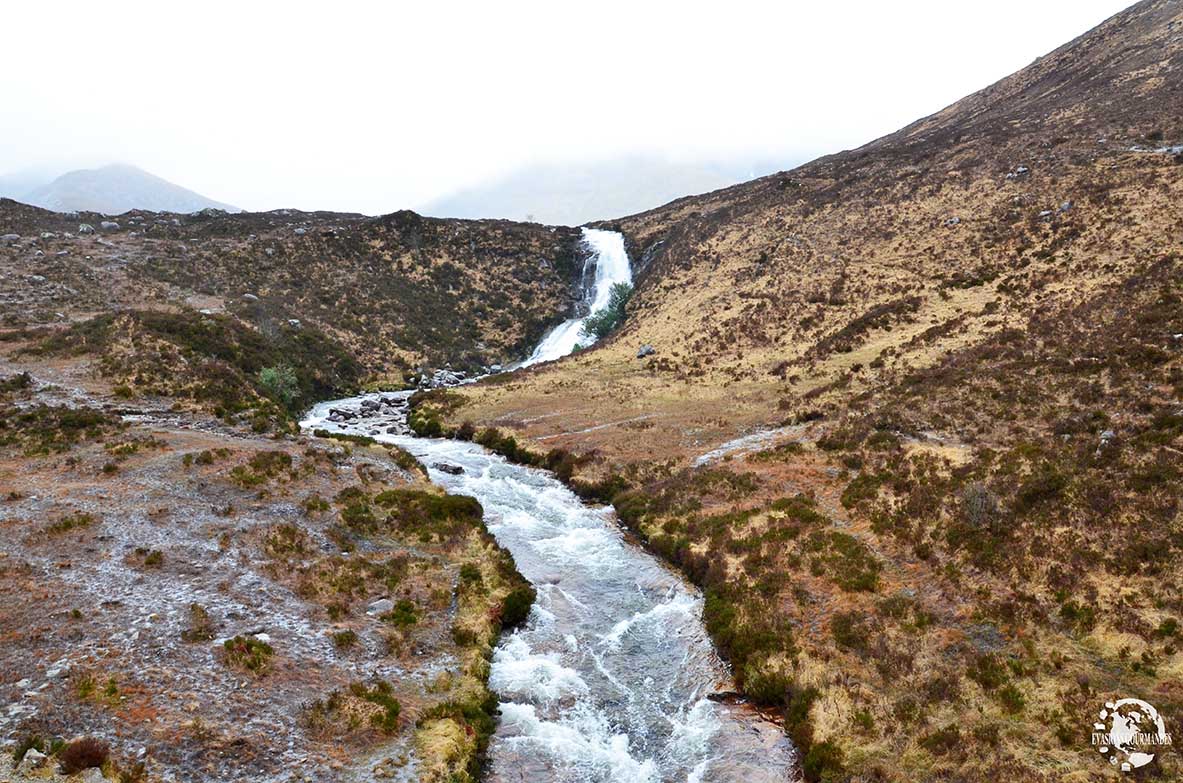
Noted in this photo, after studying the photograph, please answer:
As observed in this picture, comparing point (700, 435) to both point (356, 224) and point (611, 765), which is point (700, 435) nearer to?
point (611, 765)

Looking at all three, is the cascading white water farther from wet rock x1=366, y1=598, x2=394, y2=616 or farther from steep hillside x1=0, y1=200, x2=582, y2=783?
wet rock x1=366, y1=598, x2=394, y2=616

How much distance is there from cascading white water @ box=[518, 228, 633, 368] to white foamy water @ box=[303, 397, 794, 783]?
5359 cm

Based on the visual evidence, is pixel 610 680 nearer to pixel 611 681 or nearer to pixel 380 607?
pixel 611 681

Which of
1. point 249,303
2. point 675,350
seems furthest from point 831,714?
point 249,303

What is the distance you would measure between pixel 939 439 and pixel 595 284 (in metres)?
76.1

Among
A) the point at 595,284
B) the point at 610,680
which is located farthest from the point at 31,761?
the point at 595,284

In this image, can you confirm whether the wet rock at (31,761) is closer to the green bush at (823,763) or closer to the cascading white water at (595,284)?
the green bush at (823,763)

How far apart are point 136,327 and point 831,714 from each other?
53.8 m

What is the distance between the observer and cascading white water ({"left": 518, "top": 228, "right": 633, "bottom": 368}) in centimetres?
8575

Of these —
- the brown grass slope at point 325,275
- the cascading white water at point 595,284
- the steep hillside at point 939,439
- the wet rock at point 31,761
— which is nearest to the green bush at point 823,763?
the steep hillside at point 939,439

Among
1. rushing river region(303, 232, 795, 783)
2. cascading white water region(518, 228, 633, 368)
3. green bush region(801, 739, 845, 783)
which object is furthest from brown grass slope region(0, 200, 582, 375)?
green bush region(801, 739, 845, 783)

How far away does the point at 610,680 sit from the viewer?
18.5m

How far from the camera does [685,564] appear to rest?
987 inches

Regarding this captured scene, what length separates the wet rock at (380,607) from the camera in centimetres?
2000
